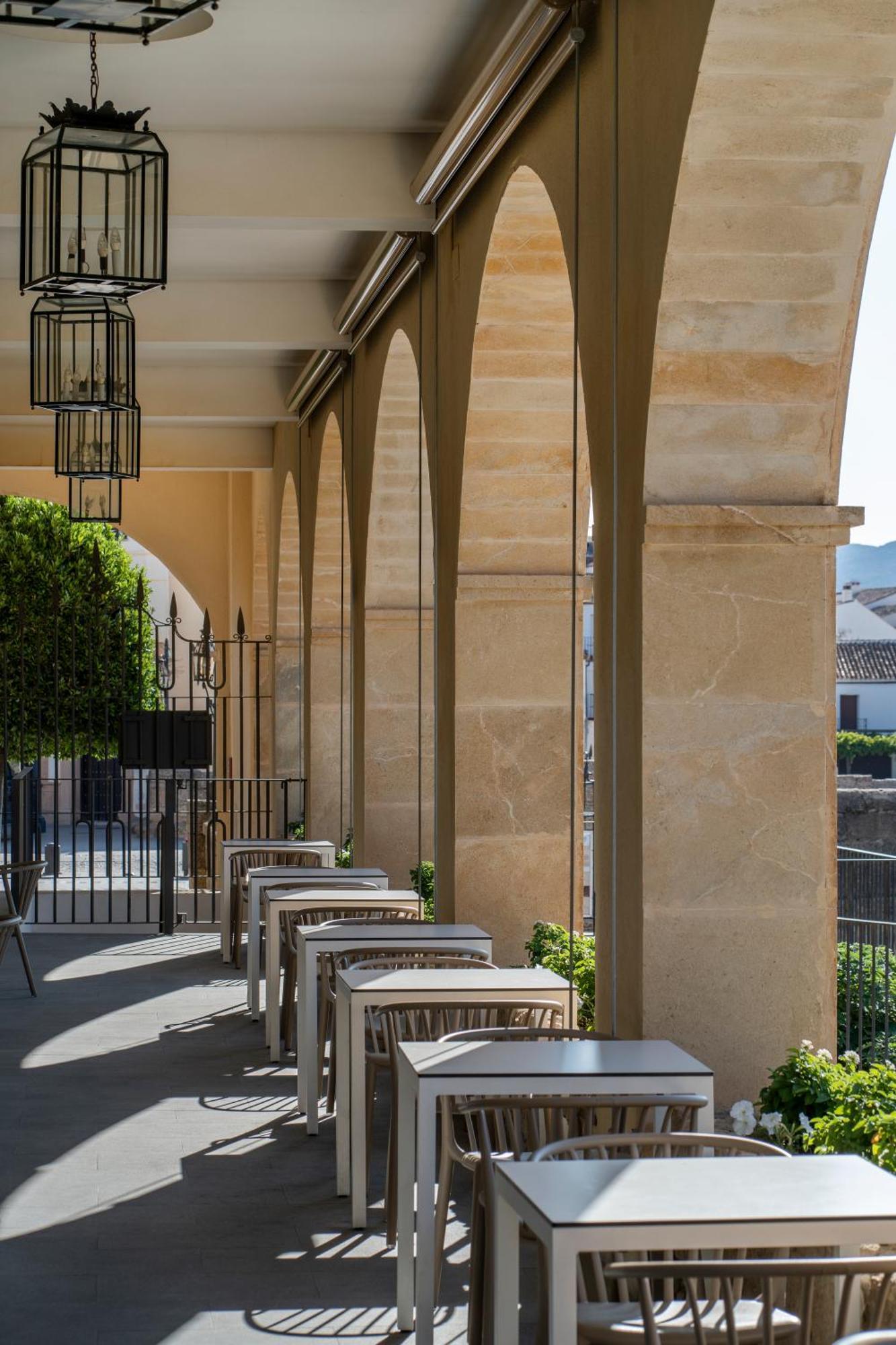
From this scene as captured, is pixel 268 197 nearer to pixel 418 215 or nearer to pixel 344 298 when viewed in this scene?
pixel 418 215

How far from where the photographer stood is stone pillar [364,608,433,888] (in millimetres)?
9797

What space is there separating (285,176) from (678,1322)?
517 centimetres

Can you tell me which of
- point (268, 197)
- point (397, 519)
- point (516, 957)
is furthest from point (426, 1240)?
point (397, 519)

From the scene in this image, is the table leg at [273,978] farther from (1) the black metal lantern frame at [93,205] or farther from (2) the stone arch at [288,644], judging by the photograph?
(2) the stone arch at [288,644]

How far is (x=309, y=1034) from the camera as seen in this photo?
18.9 feet

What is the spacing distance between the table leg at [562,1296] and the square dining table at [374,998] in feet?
6.57

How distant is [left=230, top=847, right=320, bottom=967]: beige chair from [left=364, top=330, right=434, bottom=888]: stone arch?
423mm

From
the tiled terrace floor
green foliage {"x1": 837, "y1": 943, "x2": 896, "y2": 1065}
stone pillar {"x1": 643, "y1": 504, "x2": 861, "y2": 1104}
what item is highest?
stone pillar {"x1": 643, "y1": 504, "x2": 861, "y2": 1104}

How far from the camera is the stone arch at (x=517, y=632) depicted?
691 cm

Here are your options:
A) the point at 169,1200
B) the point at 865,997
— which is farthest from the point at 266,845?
the point at 169,1200

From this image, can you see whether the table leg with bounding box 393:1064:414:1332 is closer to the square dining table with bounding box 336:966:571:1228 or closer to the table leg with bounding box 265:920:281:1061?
the square dining table with bounding box 336:966:571:1228

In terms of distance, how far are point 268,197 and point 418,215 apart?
25.5 inches

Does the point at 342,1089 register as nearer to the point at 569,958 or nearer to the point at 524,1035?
the point at 524,1035

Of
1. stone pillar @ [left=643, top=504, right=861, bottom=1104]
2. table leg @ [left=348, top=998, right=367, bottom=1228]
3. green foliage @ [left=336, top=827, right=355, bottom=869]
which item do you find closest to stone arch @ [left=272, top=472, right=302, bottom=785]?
green foliage @ [left=336, top=827, right=355, bottom=869]
